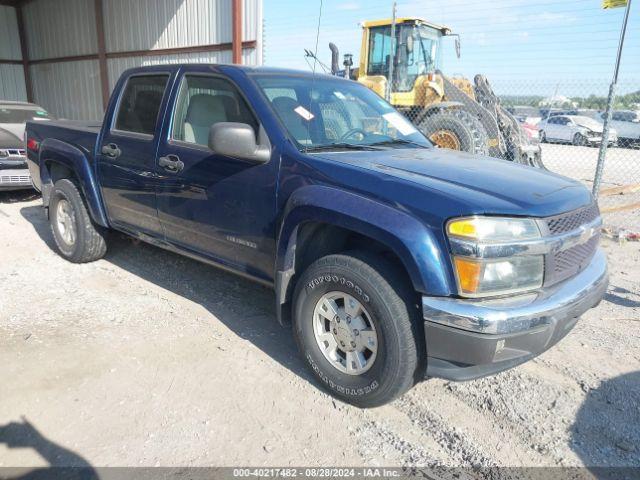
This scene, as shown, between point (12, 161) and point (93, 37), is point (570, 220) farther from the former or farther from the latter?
point (93, 37)

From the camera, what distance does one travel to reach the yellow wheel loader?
941 centimetres

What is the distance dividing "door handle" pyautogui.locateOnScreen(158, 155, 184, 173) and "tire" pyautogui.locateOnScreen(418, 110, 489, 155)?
19.9 feet

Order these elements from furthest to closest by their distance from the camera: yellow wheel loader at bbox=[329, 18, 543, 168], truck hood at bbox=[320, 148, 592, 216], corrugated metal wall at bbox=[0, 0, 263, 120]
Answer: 1. corrugated metal wall at bbox=[0, 0, 263, 120]
2. yellow wheel loader at bbox=[329, 18, 543, 168]
3. truck hood at bbox=[320, 148, 592, 216]

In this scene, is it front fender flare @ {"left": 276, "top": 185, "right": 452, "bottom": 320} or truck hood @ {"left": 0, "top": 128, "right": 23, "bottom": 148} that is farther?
truck hood @ {"left": 0, "top": 128, "right": 23, "bottom": 148}

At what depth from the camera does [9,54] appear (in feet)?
63.2

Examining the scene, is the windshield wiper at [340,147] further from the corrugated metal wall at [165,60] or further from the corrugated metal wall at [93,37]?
the corrugated metal wall at [165,60]

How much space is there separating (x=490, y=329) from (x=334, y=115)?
1.99 meters

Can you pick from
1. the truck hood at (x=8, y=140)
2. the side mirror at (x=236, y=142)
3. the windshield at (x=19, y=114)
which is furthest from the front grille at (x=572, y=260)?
the windshield at (x=19, y=114)

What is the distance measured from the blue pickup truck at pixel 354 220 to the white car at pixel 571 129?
70.4 ft

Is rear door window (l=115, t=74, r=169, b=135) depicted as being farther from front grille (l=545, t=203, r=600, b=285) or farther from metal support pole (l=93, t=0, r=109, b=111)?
metal support pole (l=93, t=0, r=109, b=111)

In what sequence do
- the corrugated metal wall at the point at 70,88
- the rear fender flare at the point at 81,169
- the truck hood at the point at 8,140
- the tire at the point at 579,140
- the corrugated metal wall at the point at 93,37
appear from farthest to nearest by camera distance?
the tire at the point at 579,140, the corrugated metal wall at the point at 70,88, the corrugated metal wall at the point at 93,37, the truck hood at the point at 8,140, the rear fender flare at the point at 81,169

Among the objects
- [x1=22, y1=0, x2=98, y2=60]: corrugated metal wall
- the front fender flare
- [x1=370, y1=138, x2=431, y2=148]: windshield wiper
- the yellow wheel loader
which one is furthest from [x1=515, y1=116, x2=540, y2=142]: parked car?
the front fender flare

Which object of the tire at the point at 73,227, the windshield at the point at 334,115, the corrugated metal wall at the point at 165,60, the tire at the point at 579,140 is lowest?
the tire at the point at 579,140

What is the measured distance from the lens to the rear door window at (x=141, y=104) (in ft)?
13.4
